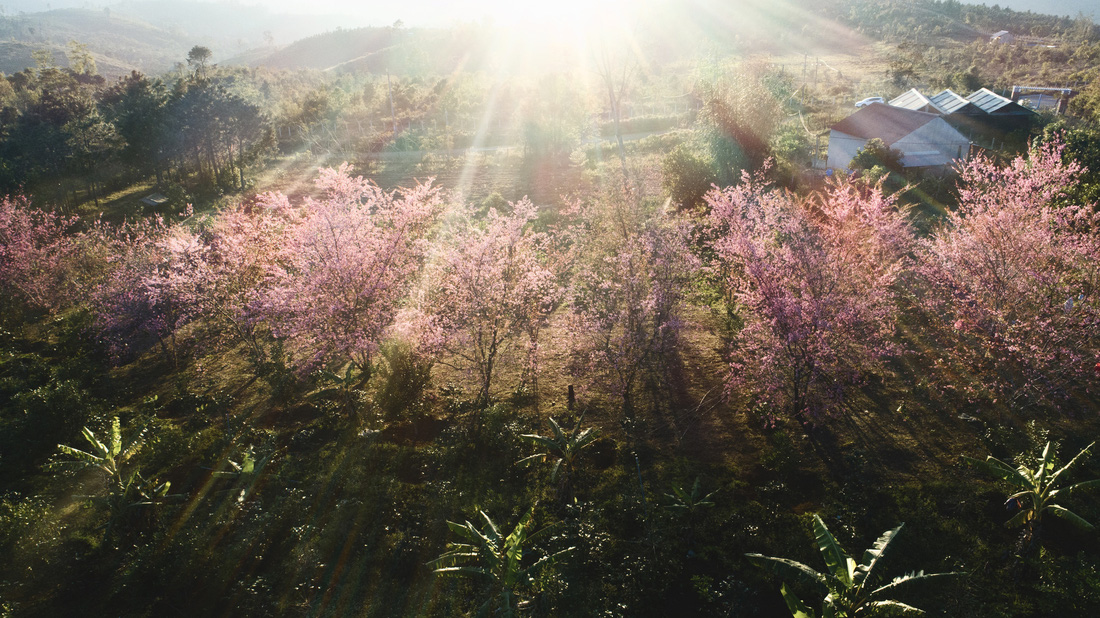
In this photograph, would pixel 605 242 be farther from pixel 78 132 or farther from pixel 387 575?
pixel 78 132

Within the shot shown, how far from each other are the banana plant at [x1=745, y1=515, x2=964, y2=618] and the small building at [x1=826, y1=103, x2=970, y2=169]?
29293 millimetres

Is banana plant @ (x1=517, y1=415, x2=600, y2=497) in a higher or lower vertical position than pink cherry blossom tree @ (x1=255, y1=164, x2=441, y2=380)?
lower

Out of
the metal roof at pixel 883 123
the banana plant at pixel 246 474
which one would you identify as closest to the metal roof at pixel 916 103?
the metal roof at pixel 883 123

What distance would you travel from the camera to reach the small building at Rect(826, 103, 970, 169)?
30.0 m

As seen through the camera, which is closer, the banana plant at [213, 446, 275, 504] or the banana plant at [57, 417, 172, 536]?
the banana plant at [57, 417, 172, 536]

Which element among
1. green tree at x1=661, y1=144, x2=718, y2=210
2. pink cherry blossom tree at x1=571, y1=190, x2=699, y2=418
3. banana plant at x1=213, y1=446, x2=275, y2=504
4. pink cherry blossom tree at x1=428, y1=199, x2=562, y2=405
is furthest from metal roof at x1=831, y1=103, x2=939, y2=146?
banana plant at x1=213, y1=446, x2=275, y2=504

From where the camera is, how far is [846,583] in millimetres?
Result: 6148

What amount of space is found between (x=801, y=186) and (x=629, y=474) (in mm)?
21363

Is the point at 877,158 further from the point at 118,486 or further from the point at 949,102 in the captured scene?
the point at 118,486

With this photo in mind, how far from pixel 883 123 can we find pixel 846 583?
32187 millimetres

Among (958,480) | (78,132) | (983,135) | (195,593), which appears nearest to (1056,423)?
(958,480)

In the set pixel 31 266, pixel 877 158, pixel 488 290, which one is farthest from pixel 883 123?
pixel 31 266

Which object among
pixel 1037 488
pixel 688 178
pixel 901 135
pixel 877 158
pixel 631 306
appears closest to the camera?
pixel 1037 488

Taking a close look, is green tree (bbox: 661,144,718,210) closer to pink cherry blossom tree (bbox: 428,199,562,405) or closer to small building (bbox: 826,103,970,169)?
small building (bbox: 826,103,970,169)
